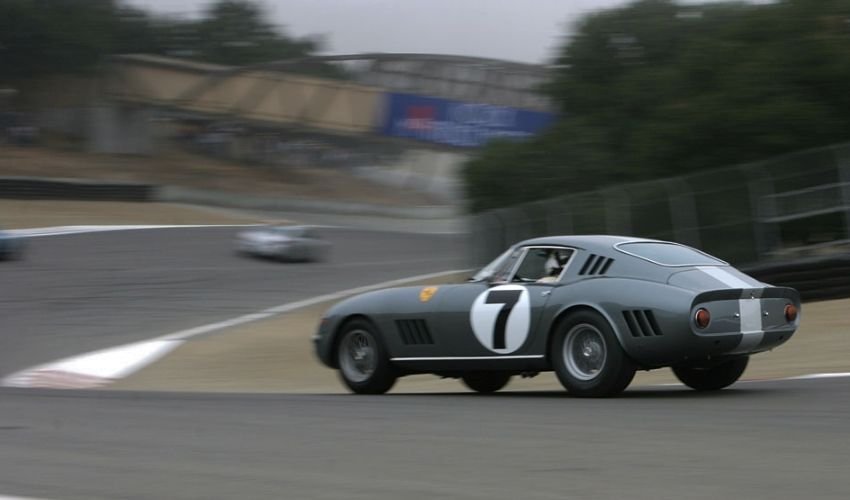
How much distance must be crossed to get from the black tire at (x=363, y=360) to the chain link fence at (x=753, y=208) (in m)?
9.23

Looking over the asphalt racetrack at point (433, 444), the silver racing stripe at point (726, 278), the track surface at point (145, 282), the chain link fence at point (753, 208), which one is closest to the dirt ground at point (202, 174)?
the track surface at point (145, 282)

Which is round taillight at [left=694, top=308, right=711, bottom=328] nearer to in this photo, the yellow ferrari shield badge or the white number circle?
the white number circle

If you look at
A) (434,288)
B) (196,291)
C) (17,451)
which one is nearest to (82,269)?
(196,291)

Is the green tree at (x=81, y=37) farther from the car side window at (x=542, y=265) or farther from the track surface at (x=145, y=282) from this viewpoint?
the car side window at (x=542, y=265)

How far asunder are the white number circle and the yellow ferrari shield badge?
573 millimetres

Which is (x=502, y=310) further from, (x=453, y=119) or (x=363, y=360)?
(x=453, y=119)

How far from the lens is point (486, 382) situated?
10.7 metres

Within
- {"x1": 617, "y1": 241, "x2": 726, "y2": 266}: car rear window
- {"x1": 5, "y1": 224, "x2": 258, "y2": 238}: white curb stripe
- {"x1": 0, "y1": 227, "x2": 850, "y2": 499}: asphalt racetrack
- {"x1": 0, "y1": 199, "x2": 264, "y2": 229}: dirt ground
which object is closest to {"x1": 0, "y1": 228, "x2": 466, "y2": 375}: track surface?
{"x1": 5, "y1": 224, "x2": 258, "y2": 238}: white curb stripe

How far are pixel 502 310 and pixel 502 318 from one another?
0.06 m

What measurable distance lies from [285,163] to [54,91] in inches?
574

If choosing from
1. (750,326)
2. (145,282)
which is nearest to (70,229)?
(145,282)

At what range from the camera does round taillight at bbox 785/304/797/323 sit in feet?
28.7

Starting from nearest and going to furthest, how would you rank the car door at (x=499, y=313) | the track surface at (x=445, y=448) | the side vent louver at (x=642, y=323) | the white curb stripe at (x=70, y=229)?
the track surface at (x=445, y=448) → the side vent louver at (x=642, y=323) → the car door at (x=499, y=313) → the white curb stripe at (x=70, y=229)

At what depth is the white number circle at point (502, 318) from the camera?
905 cm
